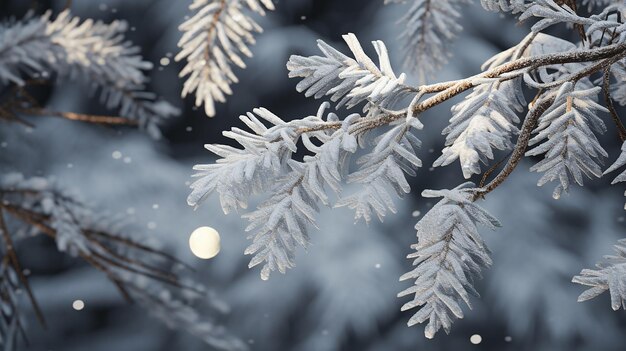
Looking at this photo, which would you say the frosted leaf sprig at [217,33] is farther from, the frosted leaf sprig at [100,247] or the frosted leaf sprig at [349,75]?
the frosted leaf sprig at [100,247]

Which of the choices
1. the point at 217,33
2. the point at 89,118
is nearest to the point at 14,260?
the point at 89,118

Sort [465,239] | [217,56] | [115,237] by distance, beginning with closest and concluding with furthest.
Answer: [465,239] < [217,56] < [115,237]

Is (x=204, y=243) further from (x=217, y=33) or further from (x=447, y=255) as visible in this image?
(x=447, y=255)

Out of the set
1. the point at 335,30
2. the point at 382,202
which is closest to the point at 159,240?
the point at 335,30

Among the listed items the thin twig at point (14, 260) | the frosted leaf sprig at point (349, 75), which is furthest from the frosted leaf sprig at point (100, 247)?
the frosted leaf sprig at point (349, 75)

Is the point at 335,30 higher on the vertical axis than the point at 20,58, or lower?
lower

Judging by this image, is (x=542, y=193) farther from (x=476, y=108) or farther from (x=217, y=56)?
(x=476, y=108)
